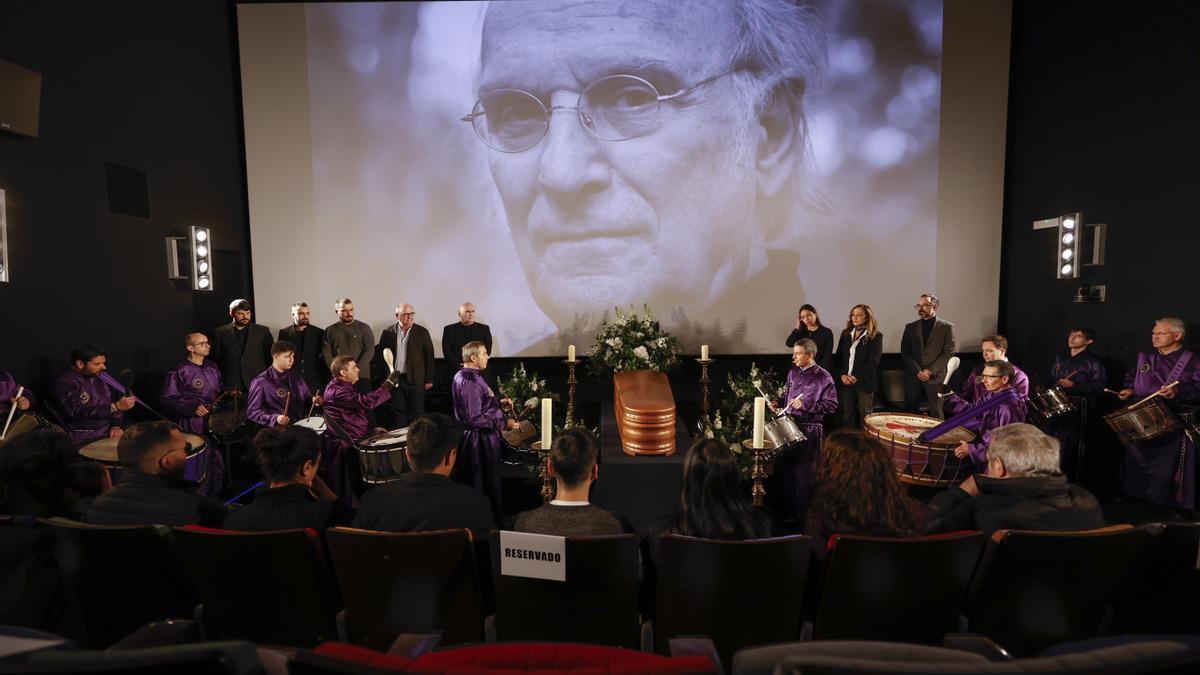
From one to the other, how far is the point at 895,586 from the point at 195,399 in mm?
6117

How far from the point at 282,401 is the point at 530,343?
371 centimetres

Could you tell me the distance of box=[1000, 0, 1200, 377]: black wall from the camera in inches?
235

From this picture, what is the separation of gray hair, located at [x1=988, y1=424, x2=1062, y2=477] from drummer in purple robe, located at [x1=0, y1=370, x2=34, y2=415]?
19.6 feet

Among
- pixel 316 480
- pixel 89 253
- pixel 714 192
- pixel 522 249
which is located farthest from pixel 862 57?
pixel 89 253

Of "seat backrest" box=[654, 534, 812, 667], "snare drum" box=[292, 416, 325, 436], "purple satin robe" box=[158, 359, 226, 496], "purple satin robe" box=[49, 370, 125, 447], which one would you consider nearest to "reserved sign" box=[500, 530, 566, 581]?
"seat backrest" box=[654, 534, 812, 667]

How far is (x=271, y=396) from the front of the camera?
5547 millimetres

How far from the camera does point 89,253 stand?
6.04 m

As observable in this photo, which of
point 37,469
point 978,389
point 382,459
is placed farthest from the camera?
point 978,389

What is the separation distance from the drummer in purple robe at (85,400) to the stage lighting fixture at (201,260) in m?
2.05

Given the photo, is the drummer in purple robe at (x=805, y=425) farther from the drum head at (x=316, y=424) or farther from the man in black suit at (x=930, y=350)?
the drum head at (x=316, y=424)

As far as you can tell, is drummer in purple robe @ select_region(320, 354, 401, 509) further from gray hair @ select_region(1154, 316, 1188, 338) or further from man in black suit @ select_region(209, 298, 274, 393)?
gray hair @ select_region(1154, 316, 1188, 338)

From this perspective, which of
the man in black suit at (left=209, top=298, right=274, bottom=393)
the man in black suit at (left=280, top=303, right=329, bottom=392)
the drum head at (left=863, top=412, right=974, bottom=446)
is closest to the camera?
the drum head at (left=863, top=412, right=974, bottom=446)

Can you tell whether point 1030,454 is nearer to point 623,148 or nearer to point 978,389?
point 978,389

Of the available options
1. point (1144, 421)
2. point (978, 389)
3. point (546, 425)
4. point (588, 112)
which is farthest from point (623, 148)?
point (1144, 421)
